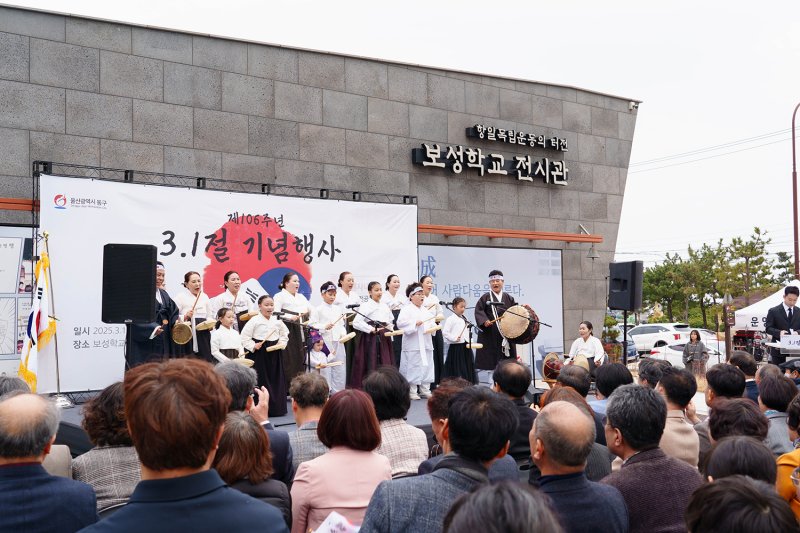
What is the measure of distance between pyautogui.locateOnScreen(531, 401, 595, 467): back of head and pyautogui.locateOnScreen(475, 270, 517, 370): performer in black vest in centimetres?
764

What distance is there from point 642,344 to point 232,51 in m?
18.8

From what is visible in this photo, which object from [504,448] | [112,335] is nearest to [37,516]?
[504,448]

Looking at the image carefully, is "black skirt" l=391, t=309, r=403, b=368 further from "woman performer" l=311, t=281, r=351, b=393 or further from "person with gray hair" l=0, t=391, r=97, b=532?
"person with gray hair" l=0, t=391, r=97, b=532

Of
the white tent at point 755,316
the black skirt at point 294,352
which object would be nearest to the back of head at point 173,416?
the black skirt at point 294,352

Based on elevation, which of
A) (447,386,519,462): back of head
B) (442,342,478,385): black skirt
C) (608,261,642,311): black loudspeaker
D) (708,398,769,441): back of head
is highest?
(608,261,642,311): black loudspeaker

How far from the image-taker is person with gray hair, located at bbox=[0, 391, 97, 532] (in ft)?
6.76

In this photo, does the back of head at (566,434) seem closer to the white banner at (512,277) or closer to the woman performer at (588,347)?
the woman performer at (588,347)

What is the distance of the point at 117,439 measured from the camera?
2740mm

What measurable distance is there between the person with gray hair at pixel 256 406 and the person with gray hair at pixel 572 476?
44.2 inches

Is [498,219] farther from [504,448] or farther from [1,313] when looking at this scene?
[504,448]

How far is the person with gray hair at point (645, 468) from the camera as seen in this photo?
8.15ft

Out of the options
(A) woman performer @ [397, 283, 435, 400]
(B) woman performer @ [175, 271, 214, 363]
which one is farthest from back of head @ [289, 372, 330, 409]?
(A) woman performer @ [397, 283, 435, 400]

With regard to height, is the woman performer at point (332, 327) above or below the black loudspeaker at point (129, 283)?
below

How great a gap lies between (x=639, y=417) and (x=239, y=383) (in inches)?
69.2
